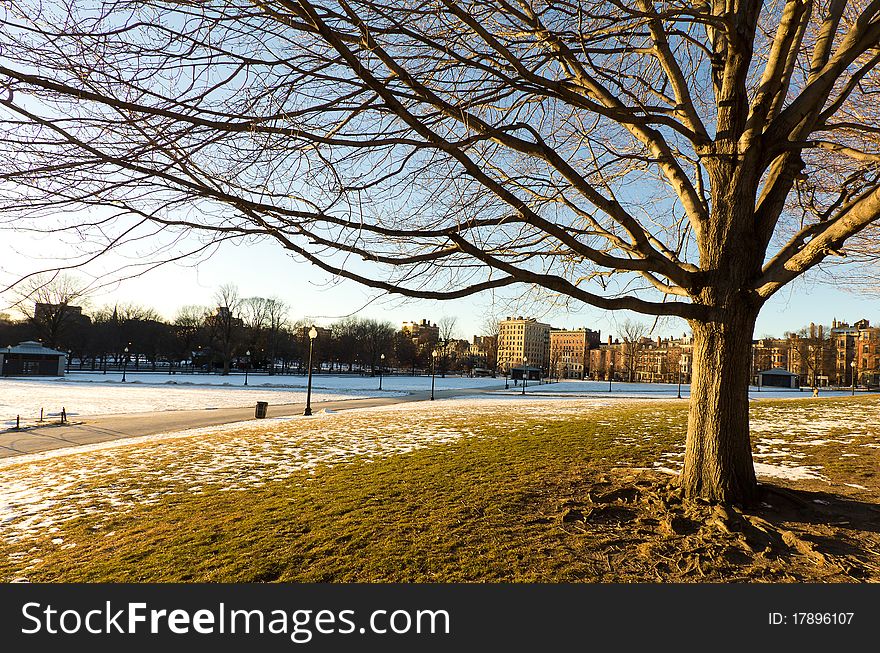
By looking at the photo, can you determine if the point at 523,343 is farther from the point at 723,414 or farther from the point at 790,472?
the point at 723,414

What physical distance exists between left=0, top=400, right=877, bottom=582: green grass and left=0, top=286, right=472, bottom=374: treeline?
205 ft

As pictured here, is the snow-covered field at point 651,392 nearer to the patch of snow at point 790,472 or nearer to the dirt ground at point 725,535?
the patch of snow at point 790,472

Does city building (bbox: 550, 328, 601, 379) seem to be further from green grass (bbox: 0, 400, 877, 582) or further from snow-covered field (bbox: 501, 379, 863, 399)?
green grass (bbox: 0, 400, 877, 582)

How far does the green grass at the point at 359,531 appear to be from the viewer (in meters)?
4.16

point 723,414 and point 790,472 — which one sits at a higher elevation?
point 723,414

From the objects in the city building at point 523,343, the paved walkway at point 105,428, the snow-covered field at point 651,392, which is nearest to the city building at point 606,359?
the city building at point 523,343

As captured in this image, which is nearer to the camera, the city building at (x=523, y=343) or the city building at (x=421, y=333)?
the city building at (x=421, y=333)

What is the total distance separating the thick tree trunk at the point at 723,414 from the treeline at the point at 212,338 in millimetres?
64997

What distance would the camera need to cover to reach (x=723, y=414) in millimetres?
5328

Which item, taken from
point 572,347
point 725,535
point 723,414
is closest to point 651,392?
point 723,414

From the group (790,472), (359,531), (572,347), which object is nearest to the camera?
(359,531)

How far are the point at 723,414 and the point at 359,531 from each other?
4199 millimetres
